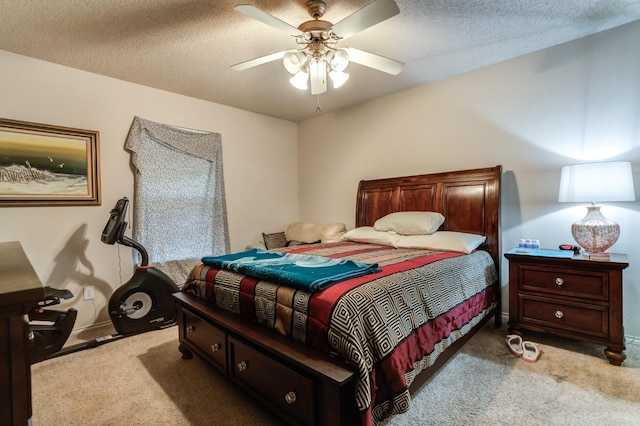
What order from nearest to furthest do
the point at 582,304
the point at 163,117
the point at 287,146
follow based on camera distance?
the point at 582,304 → the point at 163,117 → the point at 287,146

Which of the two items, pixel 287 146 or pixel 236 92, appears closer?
pixel 236 92

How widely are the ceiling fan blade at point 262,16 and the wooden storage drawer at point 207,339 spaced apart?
183 centimetres

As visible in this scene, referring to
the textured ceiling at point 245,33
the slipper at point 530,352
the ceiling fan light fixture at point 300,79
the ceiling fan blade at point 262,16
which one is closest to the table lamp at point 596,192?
the slipper at point 530,352

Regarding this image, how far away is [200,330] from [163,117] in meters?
2.52

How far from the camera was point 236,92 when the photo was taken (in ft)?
11.7

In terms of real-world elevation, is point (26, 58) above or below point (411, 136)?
above

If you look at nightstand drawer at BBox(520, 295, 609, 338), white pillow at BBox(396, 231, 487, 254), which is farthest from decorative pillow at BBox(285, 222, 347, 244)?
nightstand drawer at BBox(520, 295, 609, 338)

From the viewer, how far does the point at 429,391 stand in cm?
184

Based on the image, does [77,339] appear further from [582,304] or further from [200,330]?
[582,304]

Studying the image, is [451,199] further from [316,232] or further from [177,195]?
[177,195]

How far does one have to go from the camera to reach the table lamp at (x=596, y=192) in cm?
211

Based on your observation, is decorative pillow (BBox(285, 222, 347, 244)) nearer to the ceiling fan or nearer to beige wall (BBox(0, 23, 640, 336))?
beige wall (BBox(0, 23, 640, 336))

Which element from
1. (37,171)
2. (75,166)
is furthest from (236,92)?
(37,171)

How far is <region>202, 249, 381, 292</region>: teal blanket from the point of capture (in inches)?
61.4
